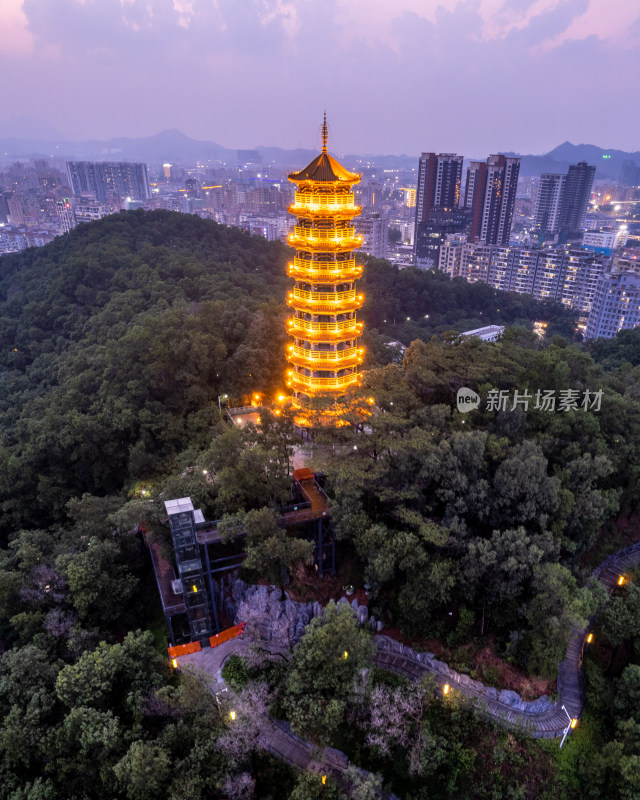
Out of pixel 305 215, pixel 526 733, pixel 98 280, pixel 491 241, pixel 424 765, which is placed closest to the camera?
pixel 424 765

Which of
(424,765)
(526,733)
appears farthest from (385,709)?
(526,733)

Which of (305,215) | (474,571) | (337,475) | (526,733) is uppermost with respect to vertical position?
(305,215)

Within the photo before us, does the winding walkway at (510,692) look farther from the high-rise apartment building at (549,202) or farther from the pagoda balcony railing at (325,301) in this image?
the high-rise apartment building at (549,202)

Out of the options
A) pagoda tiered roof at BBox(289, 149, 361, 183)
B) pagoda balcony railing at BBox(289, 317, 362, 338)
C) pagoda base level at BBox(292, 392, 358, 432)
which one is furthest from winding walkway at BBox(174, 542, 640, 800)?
pagoda tiered roof at BBox(289, 149, 361, 183)

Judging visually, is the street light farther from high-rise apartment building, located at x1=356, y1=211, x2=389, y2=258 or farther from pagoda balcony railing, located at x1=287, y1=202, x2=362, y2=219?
high-rise apartment building, located at x1=356, y1=211, x2=389, y2=258

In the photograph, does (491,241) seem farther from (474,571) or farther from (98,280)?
(474,571)

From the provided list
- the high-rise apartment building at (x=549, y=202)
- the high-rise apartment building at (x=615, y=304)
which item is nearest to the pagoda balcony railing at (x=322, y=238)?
the high-rise apartment building at (x=615, y=304)

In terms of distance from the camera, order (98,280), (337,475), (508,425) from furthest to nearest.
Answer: (98,280) → (508,425) → (337,475)
